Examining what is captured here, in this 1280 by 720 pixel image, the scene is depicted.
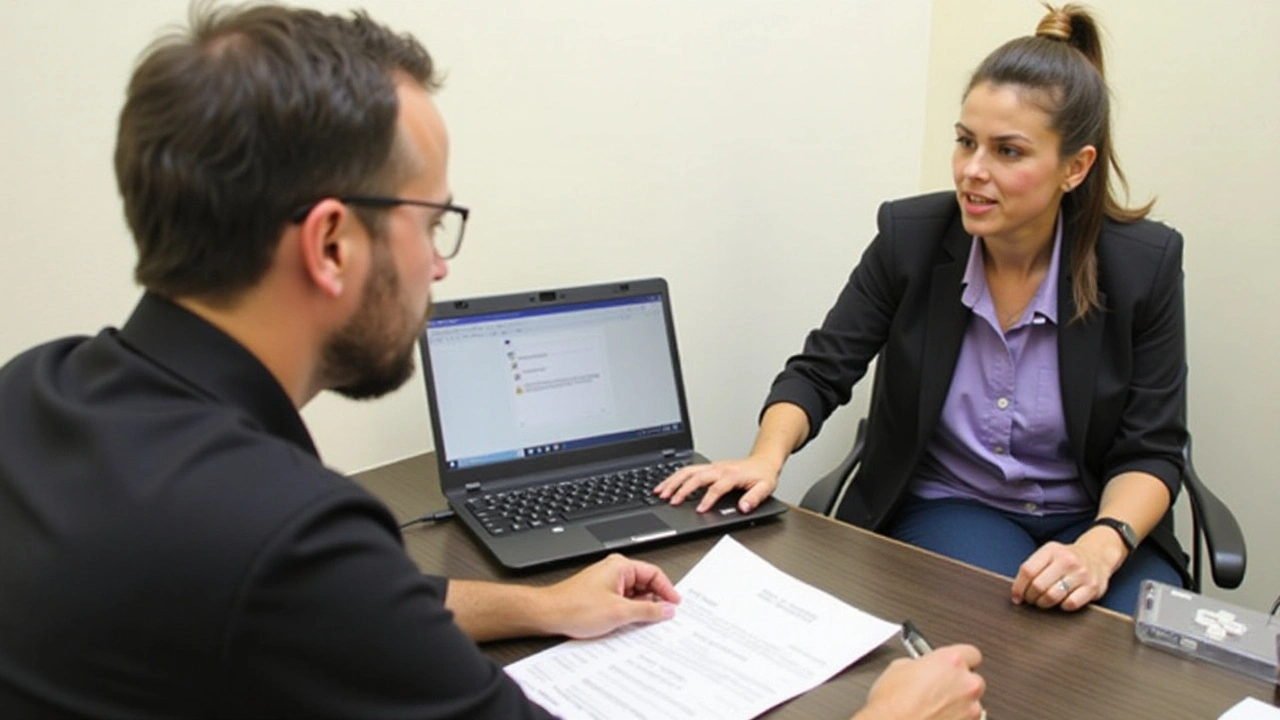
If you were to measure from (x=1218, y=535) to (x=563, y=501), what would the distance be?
95cm

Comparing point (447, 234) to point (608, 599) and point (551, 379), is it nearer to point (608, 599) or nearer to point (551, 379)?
point (608, 599)

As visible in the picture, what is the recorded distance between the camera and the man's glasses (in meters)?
0.72

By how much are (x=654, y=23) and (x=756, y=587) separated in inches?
40.0

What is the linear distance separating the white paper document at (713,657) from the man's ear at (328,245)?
43 centimetres

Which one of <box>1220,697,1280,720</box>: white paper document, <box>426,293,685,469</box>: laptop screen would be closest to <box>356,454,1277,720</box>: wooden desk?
<box>1220,697,1280,720</box>: white paper document

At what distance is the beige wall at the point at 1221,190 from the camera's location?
1.79 m

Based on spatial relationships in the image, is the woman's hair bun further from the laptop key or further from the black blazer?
the laptop key

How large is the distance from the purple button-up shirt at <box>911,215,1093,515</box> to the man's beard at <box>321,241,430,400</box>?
3.51 ft

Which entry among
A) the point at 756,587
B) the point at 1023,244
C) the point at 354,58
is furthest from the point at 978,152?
the point at 354,58

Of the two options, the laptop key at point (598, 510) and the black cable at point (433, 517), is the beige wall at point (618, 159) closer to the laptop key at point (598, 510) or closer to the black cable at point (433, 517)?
the black cable at point (433, 517)

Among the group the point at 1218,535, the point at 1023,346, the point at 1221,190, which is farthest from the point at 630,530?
the point at 1221,190

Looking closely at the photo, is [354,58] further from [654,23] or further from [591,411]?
[654,23]

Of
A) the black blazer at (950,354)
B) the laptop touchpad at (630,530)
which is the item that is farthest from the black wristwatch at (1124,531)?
the laptop touchpad at (630,530)

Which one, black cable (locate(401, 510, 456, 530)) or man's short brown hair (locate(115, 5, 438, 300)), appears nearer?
man's short brown hair (locate(115, 5, 438, 300))
